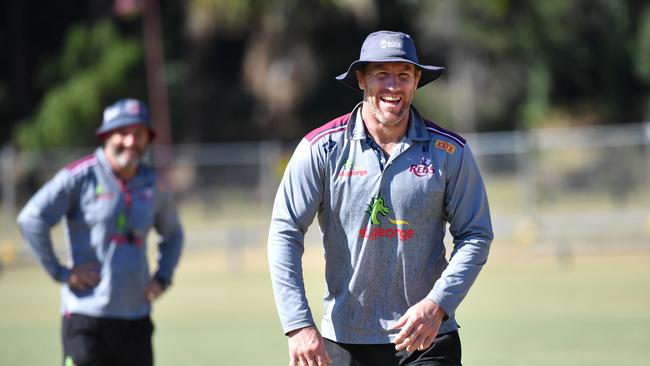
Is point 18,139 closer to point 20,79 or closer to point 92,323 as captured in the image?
point 20,79

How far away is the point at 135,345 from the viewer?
24.2 ft

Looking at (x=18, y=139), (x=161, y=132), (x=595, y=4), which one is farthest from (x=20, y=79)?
(x=595, y=4)

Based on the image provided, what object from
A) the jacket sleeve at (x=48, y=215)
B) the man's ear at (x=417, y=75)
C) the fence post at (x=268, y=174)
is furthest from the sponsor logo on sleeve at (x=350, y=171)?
the fence post at (x=268, y=174)

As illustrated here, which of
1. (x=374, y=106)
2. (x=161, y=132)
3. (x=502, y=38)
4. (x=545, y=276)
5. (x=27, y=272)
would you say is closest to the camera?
(x=374, y=106)

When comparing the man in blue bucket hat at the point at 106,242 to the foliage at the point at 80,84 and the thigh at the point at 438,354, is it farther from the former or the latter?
the foliage at the point at 80,84

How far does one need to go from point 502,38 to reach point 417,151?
37794mm

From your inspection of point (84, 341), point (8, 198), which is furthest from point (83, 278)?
point (8, 198)

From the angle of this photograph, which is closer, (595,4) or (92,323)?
(92,323)

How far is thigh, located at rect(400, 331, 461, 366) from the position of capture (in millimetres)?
5223

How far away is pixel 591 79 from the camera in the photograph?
38.8 meters

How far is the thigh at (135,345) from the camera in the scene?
290 inches

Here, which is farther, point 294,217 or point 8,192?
point 8,192

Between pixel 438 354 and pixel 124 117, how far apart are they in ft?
10.5

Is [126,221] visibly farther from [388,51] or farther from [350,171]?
[388,51]
